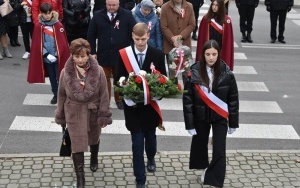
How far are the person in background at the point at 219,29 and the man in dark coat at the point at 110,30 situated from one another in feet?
5.10

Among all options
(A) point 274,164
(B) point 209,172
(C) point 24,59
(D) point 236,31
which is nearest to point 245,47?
(D) point 236,31

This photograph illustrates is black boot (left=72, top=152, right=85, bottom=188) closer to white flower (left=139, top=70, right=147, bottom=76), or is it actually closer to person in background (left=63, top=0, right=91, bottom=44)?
white flower (left=139, top=70, right=147, bottom=76)

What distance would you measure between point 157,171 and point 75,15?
197 inches

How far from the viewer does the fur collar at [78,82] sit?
6.45 metres

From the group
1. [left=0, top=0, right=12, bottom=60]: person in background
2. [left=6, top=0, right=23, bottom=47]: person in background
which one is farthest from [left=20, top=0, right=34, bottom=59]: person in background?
[left=0, top=0, right=12, bottom=60]: person in background

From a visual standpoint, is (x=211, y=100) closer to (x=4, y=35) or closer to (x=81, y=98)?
(x=81, y=98)

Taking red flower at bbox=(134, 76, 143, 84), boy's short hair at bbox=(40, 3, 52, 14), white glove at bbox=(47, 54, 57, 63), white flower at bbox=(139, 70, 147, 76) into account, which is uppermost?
boy's short hair at bbox=(40, 3, 52, 14)

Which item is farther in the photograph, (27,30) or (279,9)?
(279,9)

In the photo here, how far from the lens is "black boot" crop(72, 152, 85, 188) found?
6637 millimetres

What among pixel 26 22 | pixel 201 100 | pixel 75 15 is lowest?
pixel 26 22

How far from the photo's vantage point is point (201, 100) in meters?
6.52

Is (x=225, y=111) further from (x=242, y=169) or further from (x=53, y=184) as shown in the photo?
(x=53, y=184)

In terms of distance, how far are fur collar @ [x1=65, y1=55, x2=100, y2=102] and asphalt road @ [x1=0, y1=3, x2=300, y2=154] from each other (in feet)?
5.92

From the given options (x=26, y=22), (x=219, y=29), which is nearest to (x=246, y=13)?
(x=219, y=29)
